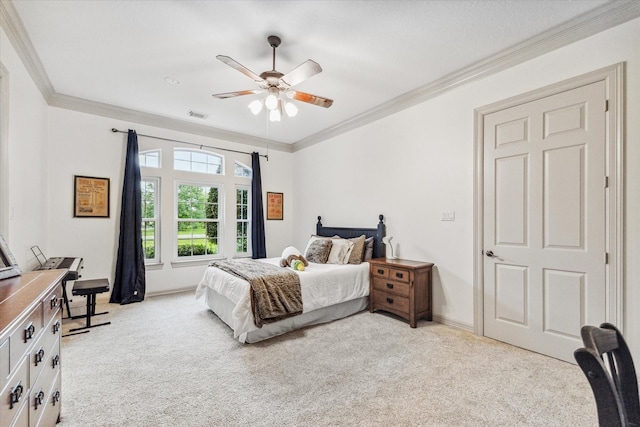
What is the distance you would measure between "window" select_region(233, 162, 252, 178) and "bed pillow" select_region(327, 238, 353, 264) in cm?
250

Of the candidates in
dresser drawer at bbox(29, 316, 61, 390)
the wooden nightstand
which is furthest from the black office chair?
the wooden nightstand

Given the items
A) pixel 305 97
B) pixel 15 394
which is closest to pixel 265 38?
pixel 305 97

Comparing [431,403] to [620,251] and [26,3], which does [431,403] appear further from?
[26,3]

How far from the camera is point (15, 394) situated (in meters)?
1.04

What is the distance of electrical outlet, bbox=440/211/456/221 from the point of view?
3326mm

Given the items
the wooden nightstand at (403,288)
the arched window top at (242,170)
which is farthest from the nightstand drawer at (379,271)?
the arched window top at (242,170)

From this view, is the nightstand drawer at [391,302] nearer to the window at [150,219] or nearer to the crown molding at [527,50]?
the crown molding at [527,50]

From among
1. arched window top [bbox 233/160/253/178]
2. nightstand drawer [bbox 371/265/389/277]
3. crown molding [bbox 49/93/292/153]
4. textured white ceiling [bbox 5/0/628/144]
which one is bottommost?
nightstand drawer [bbox 371/265/389/277]

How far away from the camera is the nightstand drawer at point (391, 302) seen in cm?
340

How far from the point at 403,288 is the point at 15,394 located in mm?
3168

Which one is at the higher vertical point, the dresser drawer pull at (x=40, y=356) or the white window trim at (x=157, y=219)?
the white window trim at (x=157, y=219)

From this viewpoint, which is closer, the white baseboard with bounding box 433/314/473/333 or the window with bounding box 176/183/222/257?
the white baseboard with bounding box 433/314/473/333

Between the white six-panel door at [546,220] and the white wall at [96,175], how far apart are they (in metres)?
4.56

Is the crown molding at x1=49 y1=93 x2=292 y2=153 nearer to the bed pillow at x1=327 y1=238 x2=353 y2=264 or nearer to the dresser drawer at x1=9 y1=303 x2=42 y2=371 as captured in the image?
the bed pillow at x1=327 y1=238 x2=353 y2=264
